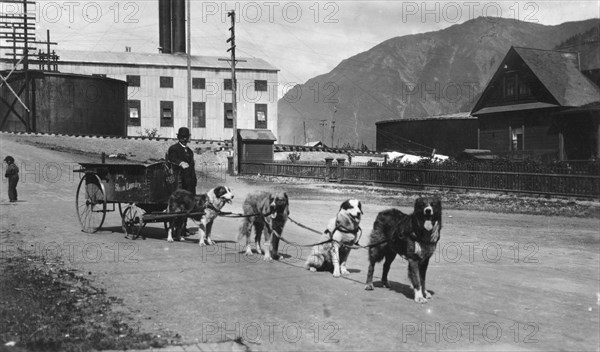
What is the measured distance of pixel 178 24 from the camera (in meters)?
76.9

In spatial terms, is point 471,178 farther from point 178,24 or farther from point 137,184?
point 178,24

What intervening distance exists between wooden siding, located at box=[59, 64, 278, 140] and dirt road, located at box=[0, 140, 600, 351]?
5596 cm

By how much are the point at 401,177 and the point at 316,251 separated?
22.3 meters

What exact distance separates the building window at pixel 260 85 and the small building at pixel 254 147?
2643cm

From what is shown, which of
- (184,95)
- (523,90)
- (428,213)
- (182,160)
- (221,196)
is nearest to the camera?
(428,213)

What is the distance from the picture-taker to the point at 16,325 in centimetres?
589

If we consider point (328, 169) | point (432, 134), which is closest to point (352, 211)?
point (328, 169)

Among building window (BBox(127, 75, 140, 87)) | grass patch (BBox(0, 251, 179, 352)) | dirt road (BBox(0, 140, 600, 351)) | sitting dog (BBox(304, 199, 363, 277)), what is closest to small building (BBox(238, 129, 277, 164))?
building window (BBox(127, 75, 140, 87))

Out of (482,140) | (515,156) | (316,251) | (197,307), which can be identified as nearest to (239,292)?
(197,307)

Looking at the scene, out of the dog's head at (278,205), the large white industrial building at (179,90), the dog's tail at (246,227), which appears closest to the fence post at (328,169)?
the dog's tail at (246,227)

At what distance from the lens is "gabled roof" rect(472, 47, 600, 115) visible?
40750 mm

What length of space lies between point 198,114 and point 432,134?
29.1m

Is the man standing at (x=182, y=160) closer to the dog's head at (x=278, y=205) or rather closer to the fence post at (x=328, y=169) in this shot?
the dog's head at (x=278, y=205)

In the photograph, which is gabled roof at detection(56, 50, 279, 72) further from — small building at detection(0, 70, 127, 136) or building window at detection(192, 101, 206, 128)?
small building at detection(0, 70, 127, 136)
